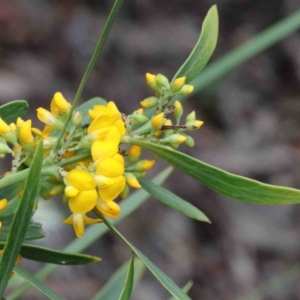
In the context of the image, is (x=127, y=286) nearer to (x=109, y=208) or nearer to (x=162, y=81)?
(x=109, y=208)

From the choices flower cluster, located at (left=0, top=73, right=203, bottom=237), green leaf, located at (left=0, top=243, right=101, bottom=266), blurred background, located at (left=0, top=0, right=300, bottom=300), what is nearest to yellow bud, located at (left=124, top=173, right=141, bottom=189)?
flower cluster, located at (left=0, top=73, right=203, bottom=237)

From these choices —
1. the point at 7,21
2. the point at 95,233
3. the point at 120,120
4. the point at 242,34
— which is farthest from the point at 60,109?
the point at 242,34

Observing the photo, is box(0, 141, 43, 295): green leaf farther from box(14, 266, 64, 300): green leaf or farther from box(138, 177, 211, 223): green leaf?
box(138, 177, 211, 223): green leaf

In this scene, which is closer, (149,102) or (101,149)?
(101,149)

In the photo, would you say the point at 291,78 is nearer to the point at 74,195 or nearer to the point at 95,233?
the point at 95,233

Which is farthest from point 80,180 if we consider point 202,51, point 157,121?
point 202,51

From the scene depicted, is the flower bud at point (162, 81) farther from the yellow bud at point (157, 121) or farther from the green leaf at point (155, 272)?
the green leaf at point (155, 272)
